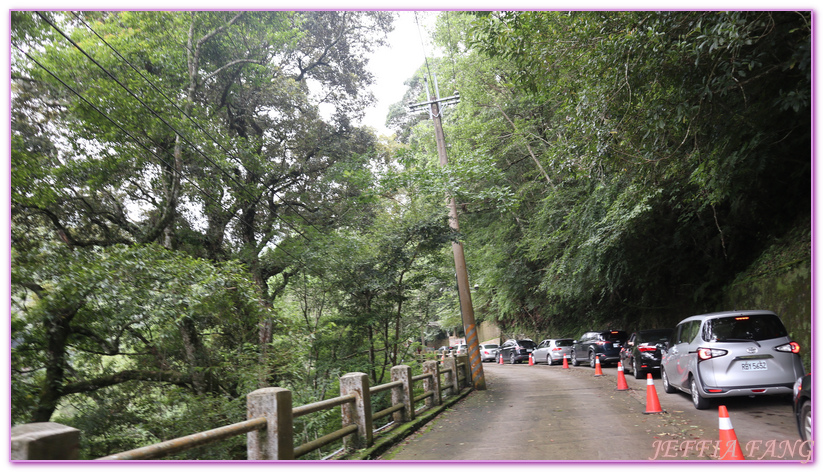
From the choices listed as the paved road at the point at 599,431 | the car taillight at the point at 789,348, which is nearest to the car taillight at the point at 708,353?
the car taillight at the point at 789,348

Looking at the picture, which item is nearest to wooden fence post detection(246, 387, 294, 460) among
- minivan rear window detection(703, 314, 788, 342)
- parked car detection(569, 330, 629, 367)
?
minivan rear window detection(703, 314, 788, 342)

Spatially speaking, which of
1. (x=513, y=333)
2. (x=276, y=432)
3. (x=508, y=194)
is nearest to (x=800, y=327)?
(x=508, y=194)

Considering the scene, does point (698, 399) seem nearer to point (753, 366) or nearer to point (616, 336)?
point (753, 366)

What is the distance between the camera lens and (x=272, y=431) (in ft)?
16.9

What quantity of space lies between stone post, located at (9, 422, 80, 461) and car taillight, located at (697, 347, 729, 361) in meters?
8.49

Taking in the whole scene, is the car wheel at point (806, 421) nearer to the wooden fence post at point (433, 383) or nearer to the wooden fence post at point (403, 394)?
the wooden fence post at point (403, 394)

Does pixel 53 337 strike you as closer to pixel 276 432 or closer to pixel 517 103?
pixel 276 432

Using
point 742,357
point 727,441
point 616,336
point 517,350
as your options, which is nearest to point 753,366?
point 742,357

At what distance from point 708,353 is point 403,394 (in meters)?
5.08

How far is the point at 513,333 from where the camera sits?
37531 mm

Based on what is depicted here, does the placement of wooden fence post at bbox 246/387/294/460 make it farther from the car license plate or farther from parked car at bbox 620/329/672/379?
parked car at bbox 620/329/672/379

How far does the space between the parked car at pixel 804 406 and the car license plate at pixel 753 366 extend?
2.97 meters

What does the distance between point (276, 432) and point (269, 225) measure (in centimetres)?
1270

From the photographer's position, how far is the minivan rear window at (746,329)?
801 cm
